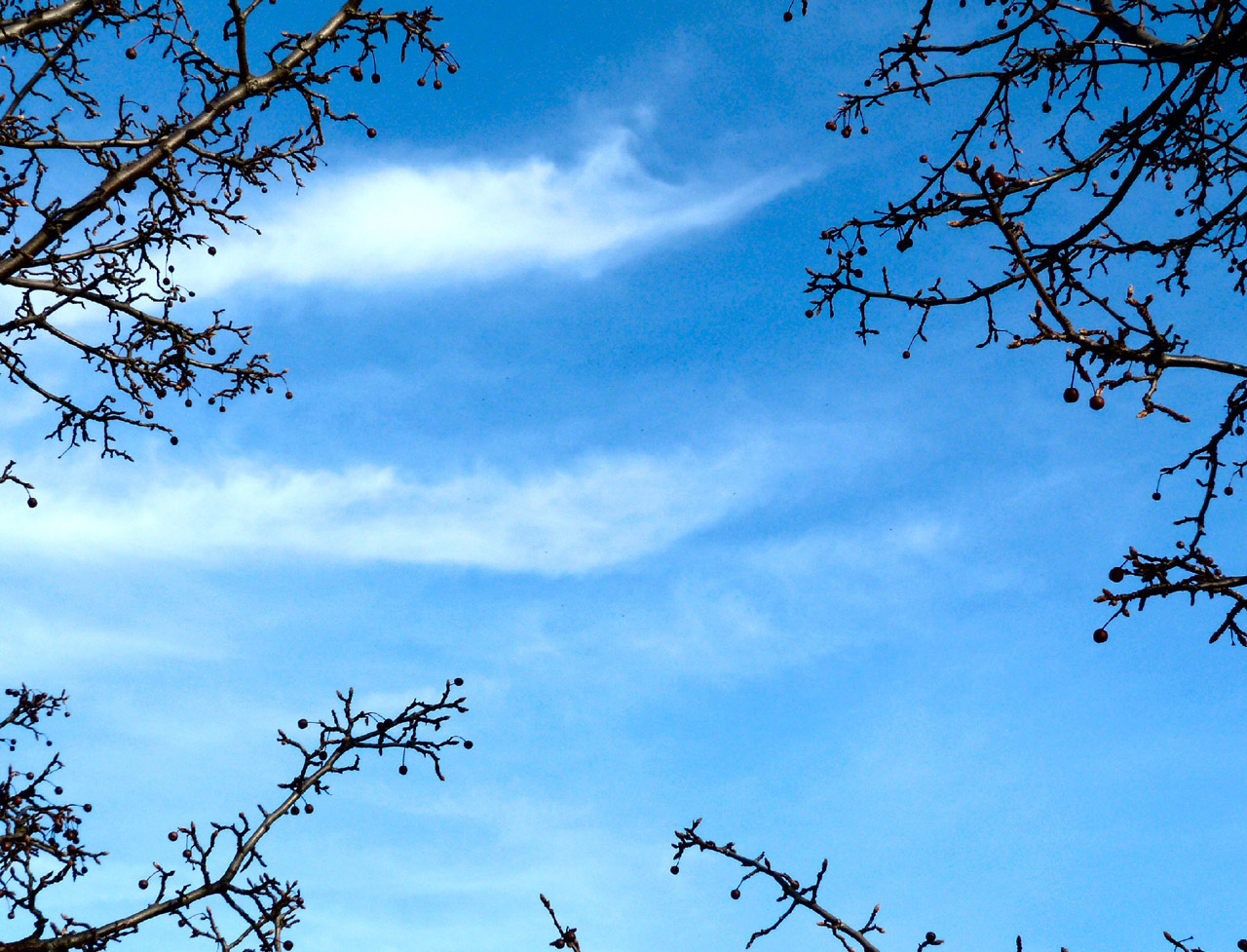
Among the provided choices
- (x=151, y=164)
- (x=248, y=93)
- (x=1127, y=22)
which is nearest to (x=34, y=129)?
(x=151, y=164)

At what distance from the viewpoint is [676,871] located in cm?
516

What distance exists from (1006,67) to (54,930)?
730cm

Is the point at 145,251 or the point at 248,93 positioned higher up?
the point at 248,93

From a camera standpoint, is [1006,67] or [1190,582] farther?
[1006,67]

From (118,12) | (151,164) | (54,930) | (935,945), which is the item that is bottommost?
(54,930)

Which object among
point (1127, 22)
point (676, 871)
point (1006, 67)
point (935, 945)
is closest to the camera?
point (935, 945)

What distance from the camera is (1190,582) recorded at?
4.23m

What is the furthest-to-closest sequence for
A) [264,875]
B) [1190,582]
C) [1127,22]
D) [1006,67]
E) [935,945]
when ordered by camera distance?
1. [1006,67]
2. [1127,22]
3. [264,875]
4. [935,945]
5. [1190,582]

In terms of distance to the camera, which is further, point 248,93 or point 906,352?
point 248,93

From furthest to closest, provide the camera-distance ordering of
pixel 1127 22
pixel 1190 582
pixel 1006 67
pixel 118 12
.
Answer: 1. pixel 118 12
2. pixel 1006 67
3. pixel 1127 22
4. pixel 1190 582

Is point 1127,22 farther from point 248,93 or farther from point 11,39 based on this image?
point 11,39

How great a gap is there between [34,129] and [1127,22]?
6.68m

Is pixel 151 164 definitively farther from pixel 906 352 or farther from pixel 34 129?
pixel 906 352

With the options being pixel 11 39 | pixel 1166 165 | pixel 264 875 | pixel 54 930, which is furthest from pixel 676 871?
pixel 11 39
